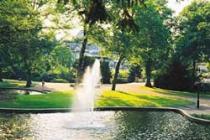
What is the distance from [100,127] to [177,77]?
105 ft

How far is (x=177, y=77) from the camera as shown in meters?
58.0

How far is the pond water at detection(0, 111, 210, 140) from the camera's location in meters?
24.6

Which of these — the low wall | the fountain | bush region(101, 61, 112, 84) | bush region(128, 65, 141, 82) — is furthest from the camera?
bush region(128, 65, 141, 82)

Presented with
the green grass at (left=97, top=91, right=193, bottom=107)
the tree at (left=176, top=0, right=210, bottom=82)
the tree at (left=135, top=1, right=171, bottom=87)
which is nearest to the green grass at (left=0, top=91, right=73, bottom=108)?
the green grass at (left=97, top=91, right=193, bottom=107)

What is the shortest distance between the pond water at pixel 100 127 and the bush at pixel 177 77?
23896mm

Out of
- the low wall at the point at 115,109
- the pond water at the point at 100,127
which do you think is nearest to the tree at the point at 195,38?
the low wall at the point at 115,109

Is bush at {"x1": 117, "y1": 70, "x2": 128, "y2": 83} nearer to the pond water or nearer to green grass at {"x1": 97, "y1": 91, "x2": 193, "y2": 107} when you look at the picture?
green grass at {"x1": 97, "y1": 91, "x2": 193, "y2": 107}

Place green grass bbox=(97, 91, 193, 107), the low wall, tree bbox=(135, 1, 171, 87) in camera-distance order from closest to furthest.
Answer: the low wall, green grass bbox=(97, 91, 193, 107), tree bbox=(135, 1, 171, 87)

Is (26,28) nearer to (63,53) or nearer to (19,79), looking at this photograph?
(63,53)

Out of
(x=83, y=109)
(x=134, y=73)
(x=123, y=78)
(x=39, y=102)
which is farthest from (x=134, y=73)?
(x=83, y=109)

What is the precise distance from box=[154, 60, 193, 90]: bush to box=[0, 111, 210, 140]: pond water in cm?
2390

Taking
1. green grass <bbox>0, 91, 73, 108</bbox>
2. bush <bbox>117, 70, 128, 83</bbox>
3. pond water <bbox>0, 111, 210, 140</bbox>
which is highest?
bush <bbox>117, 70, 128, 83</bbox>

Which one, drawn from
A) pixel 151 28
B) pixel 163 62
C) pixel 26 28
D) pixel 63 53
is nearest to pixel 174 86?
pixel 163 62

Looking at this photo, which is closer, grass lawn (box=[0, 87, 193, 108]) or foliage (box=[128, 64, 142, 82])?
grass lawn (box=[0, 87, 193, 108])
